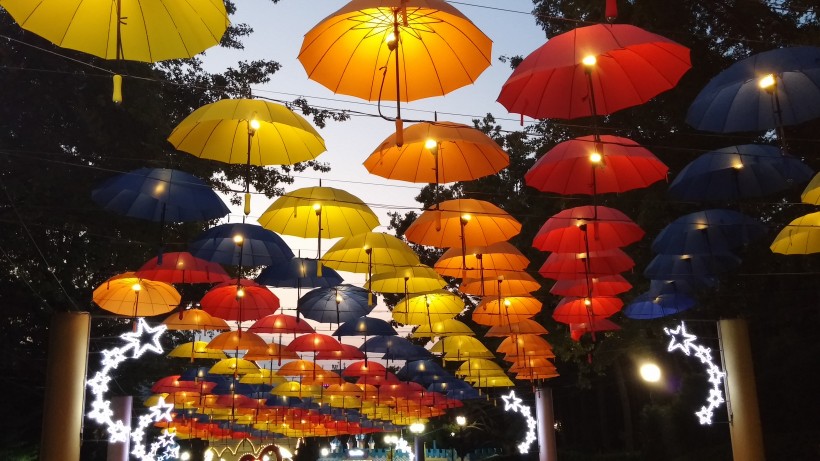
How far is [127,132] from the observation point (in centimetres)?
1342

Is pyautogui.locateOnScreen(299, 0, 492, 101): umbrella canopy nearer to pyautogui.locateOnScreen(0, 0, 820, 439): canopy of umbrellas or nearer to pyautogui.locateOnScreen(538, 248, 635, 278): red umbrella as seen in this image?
pyautogui.locateOnScreen(0, 0, 820, 439): canopy of umbrellas

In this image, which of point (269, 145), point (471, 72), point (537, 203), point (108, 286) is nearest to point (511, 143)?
point (537, 203)

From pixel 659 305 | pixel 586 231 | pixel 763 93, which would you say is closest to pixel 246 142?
pixel 586 231

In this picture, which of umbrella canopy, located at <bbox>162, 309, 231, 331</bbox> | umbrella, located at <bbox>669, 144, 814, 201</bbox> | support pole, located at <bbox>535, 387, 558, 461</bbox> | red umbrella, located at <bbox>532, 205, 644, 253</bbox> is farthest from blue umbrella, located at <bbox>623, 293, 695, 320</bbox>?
support pole, located at <bbox>535, 387, 558, 461</bbox>

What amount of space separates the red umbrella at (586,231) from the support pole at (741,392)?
4644mm

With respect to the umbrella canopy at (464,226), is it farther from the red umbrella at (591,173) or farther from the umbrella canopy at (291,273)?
the umbrella canopy at (291,273)

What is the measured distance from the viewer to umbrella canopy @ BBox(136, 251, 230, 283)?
10.0 m

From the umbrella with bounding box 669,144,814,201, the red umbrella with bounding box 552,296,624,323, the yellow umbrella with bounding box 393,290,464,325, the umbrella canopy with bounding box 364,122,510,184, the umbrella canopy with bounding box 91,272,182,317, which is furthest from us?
the yellow umbrella with bounding box 393,290,464,325

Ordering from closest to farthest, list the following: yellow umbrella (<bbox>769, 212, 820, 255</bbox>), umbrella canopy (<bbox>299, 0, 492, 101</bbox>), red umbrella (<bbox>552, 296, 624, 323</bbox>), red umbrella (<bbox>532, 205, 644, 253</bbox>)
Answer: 1. umbrella canopy (<bbox>299, 0, 492, 101</bbox>)
2. red umbrella (<bbox>532, 205, 644, 253</bbox>)
3. yellow umbrella (<bbox>769, 212, 820, 255</bbox>)
4. red umbrella (<bbox>552, 296, 624, 323</bbox>)

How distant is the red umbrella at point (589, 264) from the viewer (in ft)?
33.5

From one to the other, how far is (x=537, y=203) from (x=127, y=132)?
27.2 ft

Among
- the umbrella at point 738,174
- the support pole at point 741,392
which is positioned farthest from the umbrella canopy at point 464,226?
the support pole at point 741,392

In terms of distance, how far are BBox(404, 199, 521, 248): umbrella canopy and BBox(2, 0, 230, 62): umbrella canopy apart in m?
4.72

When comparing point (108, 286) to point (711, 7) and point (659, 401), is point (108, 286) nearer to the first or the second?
point (711, 7)
